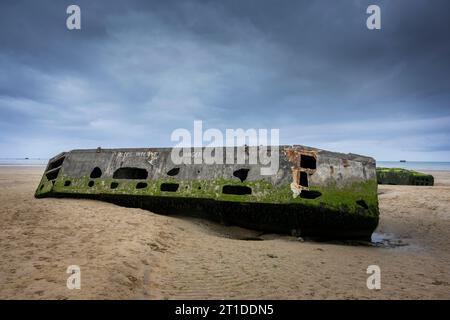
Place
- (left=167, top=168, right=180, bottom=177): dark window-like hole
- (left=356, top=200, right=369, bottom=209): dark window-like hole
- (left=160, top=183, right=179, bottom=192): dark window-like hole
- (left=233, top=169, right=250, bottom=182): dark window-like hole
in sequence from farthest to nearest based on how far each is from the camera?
(left=167, top=168, right=180, bottom=177): dark window-like hole, (left=160, top=183, right=179, bottom=192): dark window-like hole, (left=233, top=169, right=250, bottom=182): dark window-like hole, (left=356, top=200, right=369, bottom=209): dark window-like hole

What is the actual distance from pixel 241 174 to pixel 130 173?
11.8 feet

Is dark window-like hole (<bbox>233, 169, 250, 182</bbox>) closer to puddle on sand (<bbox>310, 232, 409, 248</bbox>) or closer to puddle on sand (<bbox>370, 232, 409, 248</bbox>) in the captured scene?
puddle on sand (<bbox>310, 232, 409, 248</bbox>)

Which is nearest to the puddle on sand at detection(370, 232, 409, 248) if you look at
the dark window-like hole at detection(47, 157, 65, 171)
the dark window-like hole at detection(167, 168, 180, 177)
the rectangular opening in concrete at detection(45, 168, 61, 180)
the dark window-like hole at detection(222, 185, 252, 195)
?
the dark window-like hole at detection(222, 185, 252, 195)

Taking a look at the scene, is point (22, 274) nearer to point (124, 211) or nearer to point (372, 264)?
point (124, 211)

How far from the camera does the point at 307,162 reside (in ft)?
24.2

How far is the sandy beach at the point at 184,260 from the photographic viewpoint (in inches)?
139

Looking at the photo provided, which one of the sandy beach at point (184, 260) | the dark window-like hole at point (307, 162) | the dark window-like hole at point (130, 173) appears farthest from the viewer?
the dark window-like hole at point (130, 173)

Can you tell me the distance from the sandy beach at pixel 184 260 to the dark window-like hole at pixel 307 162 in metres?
1.77

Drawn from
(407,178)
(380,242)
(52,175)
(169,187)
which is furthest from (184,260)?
(407,178)

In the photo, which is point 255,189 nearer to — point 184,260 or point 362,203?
point 362,203

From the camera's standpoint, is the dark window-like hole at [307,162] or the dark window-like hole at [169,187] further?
the dark window-like hole at [169,187]

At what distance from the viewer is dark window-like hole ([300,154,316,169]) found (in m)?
7.28

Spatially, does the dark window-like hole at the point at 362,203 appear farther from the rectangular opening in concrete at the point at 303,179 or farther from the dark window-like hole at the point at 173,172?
the dark window-like hole at the point at 173,172

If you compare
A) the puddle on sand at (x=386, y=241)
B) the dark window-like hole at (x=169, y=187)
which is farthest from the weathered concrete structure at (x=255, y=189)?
the puddle on sand at (x=386, y=241)
